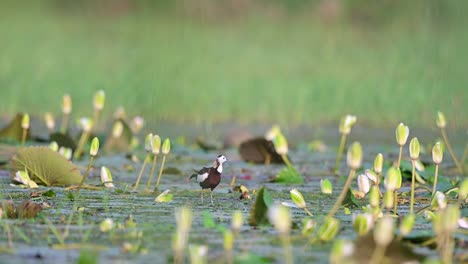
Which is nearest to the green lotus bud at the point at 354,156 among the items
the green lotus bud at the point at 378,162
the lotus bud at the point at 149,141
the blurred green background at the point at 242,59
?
the green lotus bud at the point at 378,162

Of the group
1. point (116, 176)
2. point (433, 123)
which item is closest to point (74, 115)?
point (433, 123)

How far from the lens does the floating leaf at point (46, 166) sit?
4.02 metres

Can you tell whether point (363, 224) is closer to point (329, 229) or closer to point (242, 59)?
point (329, 229)

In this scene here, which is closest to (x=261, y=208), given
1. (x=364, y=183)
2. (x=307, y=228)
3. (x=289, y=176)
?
(x=307, y=228)

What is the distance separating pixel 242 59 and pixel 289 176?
6830mm

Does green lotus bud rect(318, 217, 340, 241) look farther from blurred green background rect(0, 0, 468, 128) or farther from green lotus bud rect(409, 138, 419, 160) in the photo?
blurred green background rect(0, 0, 468, 128)

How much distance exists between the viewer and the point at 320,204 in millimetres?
3723

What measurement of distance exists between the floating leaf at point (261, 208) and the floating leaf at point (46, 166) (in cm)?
125

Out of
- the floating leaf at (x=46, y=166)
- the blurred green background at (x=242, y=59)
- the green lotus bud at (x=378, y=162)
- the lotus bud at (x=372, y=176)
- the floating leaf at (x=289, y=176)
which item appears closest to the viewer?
the green lotus bud at (x=378, y=162)

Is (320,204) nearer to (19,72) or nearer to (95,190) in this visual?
(95,190)

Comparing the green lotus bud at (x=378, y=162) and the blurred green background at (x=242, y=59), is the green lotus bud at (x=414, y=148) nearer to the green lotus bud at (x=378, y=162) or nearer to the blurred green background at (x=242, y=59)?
the green lotus bud at (x=378, y=162)

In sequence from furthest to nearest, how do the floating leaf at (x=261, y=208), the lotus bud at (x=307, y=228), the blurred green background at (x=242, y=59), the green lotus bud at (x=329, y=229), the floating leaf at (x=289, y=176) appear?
the blurred green background at (x=242, y=59) < the floating leaf at (x=289, y=176) < the floating leaf at (x=261, y=208) < the lotus bud at (x=307, y=228) < the green lotus bud at (x=329, y=229)

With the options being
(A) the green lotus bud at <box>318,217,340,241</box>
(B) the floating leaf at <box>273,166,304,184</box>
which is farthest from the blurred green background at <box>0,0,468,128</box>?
(A) the green lotus bud at <box>318,217,340,241</box>

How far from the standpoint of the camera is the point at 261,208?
2.98m
